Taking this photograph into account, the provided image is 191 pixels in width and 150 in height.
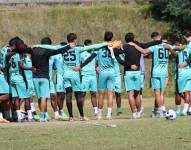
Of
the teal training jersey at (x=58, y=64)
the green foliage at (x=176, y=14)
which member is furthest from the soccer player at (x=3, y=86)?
the green foliage at (x=176, y=14)

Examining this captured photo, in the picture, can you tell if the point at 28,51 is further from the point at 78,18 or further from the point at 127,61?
the point at 78,18

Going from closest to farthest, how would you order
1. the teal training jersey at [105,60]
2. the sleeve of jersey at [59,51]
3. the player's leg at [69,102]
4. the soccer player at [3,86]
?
1. the sleeve of jersey at [59,51]
2. the soccer player at [3,86]
3. the player's leg at [69,102]
4. the teal training jersey at [105,60]

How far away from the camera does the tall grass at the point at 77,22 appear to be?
4912 cm

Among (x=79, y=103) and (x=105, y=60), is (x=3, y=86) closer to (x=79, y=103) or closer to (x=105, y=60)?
(x=79, y=103)

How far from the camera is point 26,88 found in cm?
1972

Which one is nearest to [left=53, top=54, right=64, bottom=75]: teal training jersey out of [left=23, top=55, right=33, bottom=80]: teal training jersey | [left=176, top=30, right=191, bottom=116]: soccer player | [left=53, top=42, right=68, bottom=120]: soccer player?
[left=53, top=42, right=68, bottom=120]: soccer player

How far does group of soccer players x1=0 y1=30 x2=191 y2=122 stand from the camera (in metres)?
19.1

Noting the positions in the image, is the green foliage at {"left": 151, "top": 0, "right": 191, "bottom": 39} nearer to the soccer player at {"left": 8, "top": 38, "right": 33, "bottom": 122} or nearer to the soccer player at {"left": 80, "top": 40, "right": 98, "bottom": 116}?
the soccer player at {"left": 80, "top": 40, "right": 98, "bottom": 116}

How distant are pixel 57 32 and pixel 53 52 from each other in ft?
101

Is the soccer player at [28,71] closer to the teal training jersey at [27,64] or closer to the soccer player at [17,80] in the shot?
the teal training jersey at [27,64]

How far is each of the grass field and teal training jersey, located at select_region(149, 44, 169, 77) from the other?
243 cm

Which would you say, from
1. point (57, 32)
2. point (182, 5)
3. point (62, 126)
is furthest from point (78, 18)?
point (62, 126)

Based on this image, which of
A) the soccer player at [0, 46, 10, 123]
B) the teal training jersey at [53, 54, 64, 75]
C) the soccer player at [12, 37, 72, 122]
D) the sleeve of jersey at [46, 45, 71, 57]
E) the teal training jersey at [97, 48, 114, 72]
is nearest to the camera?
the sleeve of jersey at [46, 45, 71, 57]

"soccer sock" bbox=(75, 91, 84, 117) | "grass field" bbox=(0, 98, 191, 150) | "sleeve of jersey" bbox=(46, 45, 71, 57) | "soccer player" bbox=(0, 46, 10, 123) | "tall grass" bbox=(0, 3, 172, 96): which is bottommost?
"grass field" bbox=(0, 98, 191, 150)
